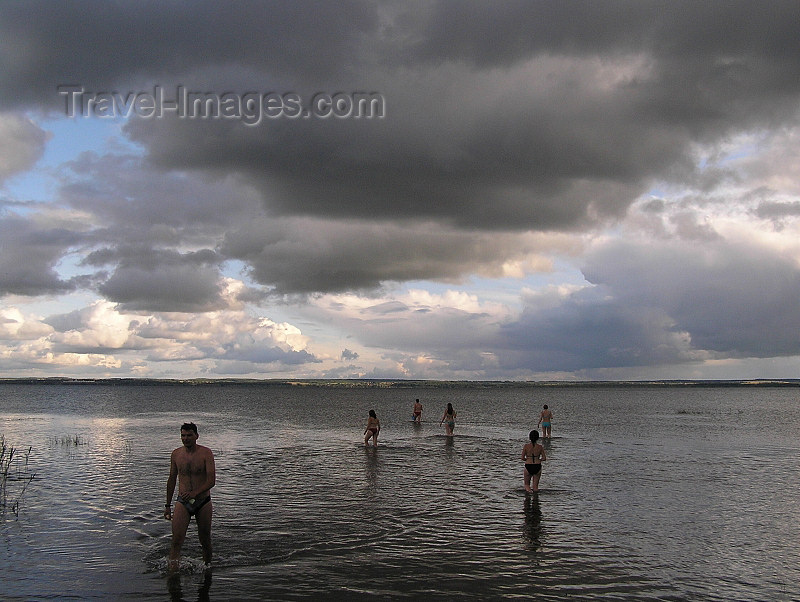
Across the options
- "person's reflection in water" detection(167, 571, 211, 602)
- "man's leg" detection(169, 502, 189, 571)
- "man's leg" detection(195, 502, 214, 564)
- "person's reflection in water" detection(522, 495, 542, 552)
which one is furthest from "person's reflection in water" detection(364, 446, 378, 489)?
"person's reflection in water" detection(167, 571, 211, 602)

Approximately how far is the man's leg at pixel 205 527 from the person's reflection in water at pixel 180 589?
0.33 metres

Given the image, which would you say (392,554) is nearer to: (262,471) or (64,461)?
(262,471)

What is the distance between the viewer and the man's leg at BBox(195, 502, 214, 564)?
10867 mm

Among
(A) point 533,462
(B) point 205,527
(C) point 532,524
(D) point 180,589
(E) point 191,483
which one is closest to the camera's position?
(D) point 180,589

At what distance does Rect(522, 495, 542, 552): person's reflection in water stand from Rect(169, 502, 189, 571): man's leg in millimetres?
6635

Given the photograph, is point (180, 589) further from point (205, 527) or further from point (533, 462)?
point (533, 462)

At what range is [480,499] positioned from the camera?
57.8 ft

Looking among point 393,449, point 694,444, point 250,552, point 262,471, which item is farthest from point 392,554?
point 694,444

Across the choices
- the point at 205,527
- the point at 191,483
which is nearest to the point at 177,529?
the point at 205,527

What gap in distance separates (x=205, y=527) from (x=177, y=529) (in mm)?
474

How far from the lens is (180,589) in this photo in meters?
10.3

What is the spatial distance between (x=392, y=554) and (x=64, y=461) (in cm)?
1963

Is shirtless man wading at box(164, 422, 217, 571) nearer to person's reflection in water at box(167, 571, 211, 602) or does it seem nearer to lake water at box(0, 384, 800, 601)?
person's reflection in water at box(167, 571, 211, 602)

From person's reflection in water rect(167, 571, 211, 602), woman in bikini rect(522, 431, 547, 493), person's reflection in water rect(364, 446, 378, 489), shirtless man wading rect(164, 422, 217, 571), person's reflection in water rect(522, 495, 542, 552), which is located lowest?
person's reflection in water rect(364, 446, 378, 489)
